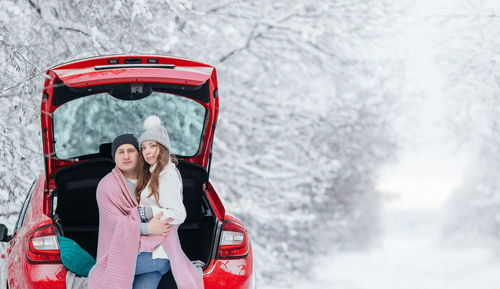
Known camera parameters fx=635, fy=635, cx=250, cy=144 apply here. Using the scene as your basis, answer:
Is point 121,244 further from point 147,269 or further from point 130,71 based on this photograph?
point 130,71

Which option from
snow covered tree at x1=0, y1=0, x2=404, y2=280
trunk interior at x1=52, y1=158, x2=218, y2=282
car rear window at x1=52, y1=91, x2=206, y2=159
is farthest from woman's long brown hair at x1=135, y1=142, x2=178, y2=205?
snow covered tree at x1=0, y1=0, x2=404, y2=280

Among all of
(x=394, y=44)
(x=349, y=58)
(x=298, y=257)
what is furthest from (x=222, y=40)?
(x=298, y=257)

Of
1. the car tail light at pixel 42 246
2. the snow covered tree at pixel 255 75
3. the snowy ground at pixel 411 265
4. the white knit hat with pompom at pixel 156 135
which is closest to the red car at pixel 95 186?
the car tail light at pixel 42 246

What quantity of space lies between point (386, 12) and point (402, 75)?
599 centimetres

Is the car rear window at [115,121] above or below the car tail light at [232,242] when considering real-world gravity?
above

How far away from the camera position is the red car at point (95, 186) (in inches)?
153

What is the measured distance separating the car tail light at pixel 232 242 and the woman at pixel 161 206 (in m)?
0.31

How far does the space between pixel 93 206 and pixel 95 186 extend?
0.51ft

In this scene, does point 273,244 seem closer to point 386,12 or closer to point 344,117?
point 344,117

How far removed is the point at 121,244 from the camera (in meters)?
3.71

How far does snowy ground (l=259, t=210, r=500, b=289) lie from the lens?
607 inches

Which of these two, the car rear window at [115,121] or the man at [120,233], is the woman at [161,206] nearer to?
the man at [120,233]

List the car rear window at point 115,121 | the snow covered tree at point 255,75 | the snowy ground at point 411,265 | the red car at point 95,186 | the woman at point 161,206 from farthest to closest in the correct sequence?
the snowy ground at point 411,265
the snow covered tree at point 255,75
the car rear window at point 115,121
the red car at point 95,186
the woman at point 161,206

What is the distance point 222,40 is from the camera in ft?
34.6
